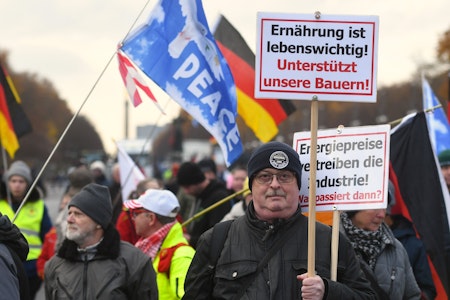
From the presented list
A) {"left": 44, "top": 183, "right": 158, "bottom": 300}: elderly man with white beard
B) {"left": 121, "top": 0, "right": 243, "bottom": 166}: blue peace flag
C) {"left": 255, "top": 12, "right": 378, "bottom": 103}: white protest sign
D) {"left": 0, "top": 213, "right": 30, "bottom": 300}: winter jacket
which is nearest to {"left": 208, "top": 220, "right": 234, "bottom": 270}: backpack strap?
{"left": 255, "top": 12, "right": 378, "bottom": 103}: white protest sign

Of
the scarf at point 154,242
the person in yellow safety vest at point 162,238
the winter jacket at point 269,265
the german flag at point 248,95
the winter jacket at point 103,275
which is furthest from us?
the german flag at point 248,95

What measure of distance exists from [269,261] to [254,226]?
19 centimetres

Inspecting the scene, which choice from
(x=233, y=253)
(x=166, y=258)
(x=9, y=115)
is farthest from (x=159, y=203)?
(x=9, y=115)

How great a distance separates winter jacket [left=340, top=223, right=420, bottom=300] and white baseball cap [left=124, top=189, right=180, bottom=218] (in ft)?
3.86

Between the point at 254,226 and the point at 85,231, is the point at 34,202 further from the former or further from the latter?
the point at 254,226

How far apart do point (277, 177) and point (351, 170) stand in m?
0.50

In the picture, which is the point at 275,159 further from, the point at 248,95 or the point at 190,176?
the point at 190,176

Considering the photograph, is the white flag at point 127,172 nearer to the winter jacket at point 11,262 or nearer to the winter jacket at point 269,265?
the winter jacket at point 11,262

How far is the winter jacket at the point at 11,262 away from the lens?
4.26 meters

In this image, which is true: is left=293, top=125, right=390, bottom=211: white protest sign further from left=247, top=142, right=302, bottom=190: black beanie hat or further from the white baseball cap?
the white baseball cap

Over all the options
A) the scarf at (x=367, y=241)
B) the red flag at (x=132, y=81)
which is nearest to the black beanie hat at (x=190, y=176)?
the red flag at (x=132, y=81)

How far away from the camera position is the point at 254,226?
183 inches

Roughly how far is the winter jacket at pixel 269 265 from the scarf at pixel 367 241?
1088 mm

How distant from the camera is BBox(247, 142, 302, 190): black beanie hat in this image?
466 cm
